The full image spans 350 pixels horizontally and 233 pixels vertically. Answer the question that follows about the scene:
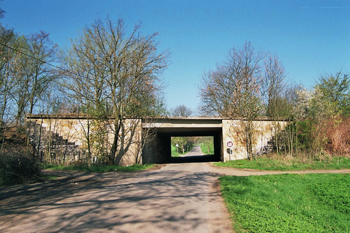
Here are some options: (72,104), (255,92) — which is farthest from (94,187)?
(255,92)

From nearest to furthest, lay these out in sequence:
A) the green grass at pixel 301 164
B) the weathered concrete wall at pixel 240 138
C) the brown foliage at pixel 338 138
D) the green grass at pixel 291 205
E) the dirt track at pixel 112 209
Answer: the dirt track at pixel 112 209 < the green grass at pixel 291 205 < the green grass at pixel 301 164 < the brown foliage at pixel 338 138 < the weathered concrete wall at pixel 240 138

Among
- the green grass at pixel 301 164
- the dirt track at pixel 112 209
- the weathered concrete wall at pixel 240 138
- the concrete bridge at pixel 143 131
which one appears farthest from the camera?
the weathered concrete wall at pixel 240 138

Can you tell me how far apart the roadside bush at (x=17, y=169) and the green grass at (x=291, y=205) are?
7.93 m

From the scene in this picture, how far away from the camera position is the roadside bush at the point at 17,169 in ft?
32.4

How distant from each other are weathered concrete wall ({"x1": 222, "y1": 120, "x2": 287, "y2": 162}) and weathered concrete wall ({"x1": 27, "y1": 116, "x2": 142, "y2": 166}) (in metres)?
8.08

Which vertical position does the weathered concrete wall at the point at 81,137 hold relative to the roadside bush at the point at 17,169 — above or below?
above

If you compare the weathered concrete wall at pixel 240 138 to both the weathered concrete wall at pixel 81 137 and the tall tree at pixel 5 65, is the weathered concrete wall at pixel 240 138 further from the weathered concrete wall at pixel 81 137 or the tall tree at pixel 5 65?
the tall tree at pixel 5 65

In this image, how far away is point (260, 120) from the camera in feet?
79.2

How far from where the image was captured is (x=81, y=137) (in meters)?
20.1

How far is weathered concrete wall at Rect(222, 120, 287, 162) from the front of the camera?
24.0 metres

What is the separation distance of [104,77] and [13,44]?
426 inches

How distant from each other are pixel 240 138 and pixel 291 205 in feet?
55.5

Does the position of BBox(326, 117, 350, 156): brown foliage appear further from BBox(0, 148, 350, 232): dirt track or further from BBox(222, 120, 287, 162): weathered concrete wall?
BBox(0, 148, 350, 232): dirt track

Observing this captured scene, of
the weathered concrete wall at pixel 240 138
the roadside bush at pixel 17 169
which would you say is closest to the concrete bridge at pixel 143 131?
the weathered concrete wall at pixel 240 138
